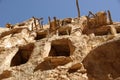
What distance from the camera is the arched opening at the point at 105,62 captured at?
8.84 metres

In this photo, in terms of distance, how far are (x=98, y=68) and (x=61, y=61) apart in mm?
11561

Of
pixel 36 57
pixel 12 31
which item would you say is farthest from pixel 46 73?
pixel 12 31

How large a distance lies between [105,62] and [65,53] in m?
17.0

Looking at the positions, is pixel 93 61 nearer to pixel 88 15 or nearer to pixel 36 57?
pixel 36 57

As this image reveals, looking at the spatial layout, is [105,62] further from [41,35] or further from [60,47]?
[41,35]

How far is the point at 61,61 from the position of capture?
68.0 feet

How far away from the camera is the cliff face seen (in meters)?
9.30

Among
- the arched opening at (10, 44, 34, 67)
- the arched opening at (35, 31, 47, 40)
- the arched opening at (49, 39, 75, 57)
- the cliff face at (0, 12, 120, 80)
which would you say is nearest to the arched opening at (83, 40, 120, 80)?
the cliff face at (0, 12, 120, 80)

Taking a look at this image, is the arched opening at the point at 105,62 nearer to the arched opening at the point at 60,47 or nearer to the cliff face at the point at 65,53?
the cliff face at the point at 65,53

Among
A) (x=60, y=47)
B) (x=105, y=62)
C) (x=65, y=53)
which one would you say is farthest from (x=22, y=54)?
(x=105, y=62)

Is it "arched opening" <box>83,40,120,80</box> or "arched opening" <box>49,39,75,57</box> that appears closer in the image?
"arched opening" <box>83,40,120,80</box>

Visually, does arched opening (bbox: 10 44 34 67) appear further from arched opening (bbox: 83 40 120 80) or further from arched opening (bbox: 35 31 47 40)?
arched opening (bbox: 83 40 120 80)

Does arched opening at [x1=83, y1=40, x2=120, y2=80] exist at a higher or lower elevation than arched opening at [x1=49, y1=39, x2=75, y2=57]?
higher

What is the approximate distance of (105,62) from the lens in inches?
361
